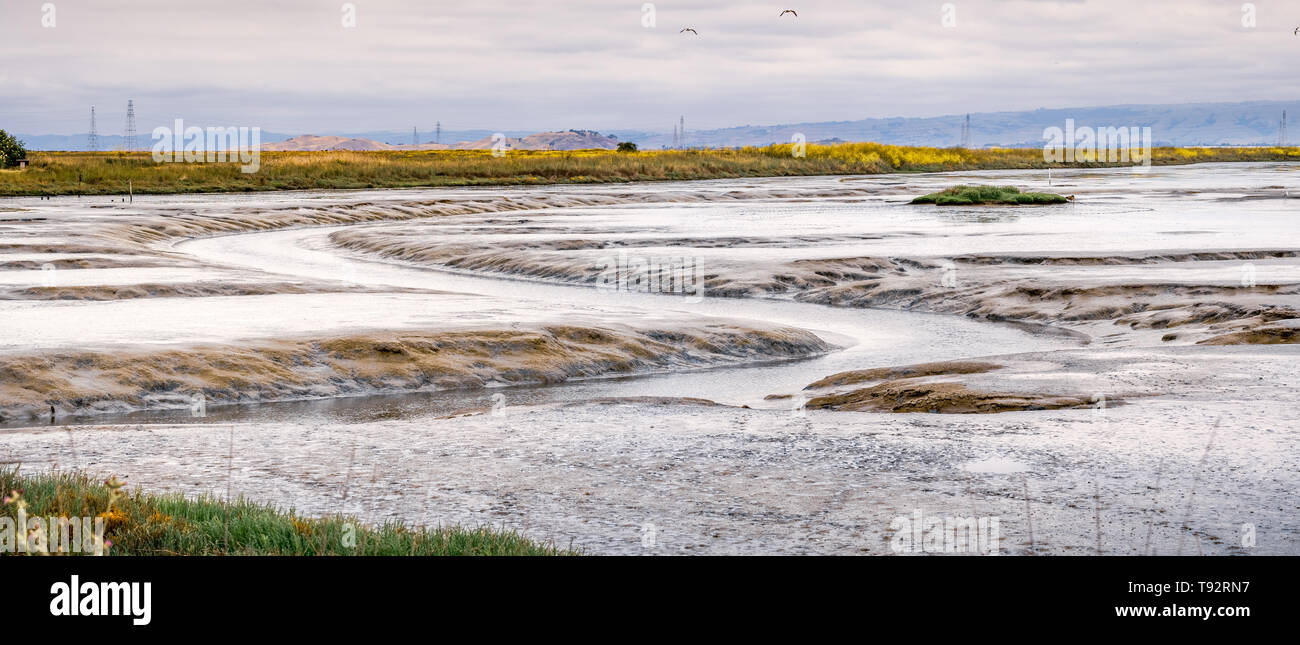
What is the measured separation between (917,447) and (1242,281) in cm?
1510

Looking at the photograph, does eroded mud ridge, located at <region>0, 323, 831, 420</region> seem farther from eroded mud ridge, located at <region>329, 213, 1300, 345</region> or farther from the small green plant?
the small green plant

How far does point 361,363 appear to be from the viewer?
15.9 metres

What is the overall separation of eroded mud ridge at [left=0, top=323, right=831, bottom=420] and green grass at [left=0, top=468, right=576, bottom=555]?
641cm

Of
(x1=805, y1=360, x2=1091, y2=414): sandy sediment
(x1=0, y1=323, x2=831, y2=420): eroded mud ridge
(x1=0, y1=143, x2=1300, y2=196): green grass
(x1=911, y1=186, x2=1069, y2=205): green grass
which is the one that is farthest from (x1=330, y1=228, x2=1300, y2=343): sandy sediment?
(x1=0, y1=143, x2=1300, y2=196): green grass

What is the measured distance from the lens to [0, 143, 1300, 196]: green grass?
212ft

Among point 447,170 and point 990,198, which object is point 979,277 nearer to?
point 990,198

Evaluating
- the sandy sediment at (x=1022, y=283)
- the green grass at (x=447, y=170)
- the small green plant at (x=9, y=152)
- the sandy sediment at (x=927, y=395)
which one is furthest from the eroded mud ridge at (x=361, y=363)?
the small green plant at (x=9, y=152)

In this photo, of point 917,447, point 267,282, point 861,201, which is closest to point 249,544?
point 917,447

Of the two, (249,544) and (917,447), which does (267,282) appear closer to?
(917,447)

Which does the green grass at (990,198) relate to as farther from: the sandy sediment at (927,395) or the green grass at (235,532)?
the green grass at (235,532)

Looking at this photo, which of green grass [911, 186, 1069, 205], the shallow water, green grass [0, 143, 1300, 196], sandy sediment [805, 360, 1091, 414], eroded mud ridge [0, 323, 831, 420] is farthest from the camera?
green grass [0, 143, 1300, 196]

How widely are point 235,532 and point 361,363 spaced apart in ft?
29.8

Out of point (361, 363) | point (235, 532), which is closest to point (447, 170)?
point (361, 363)
